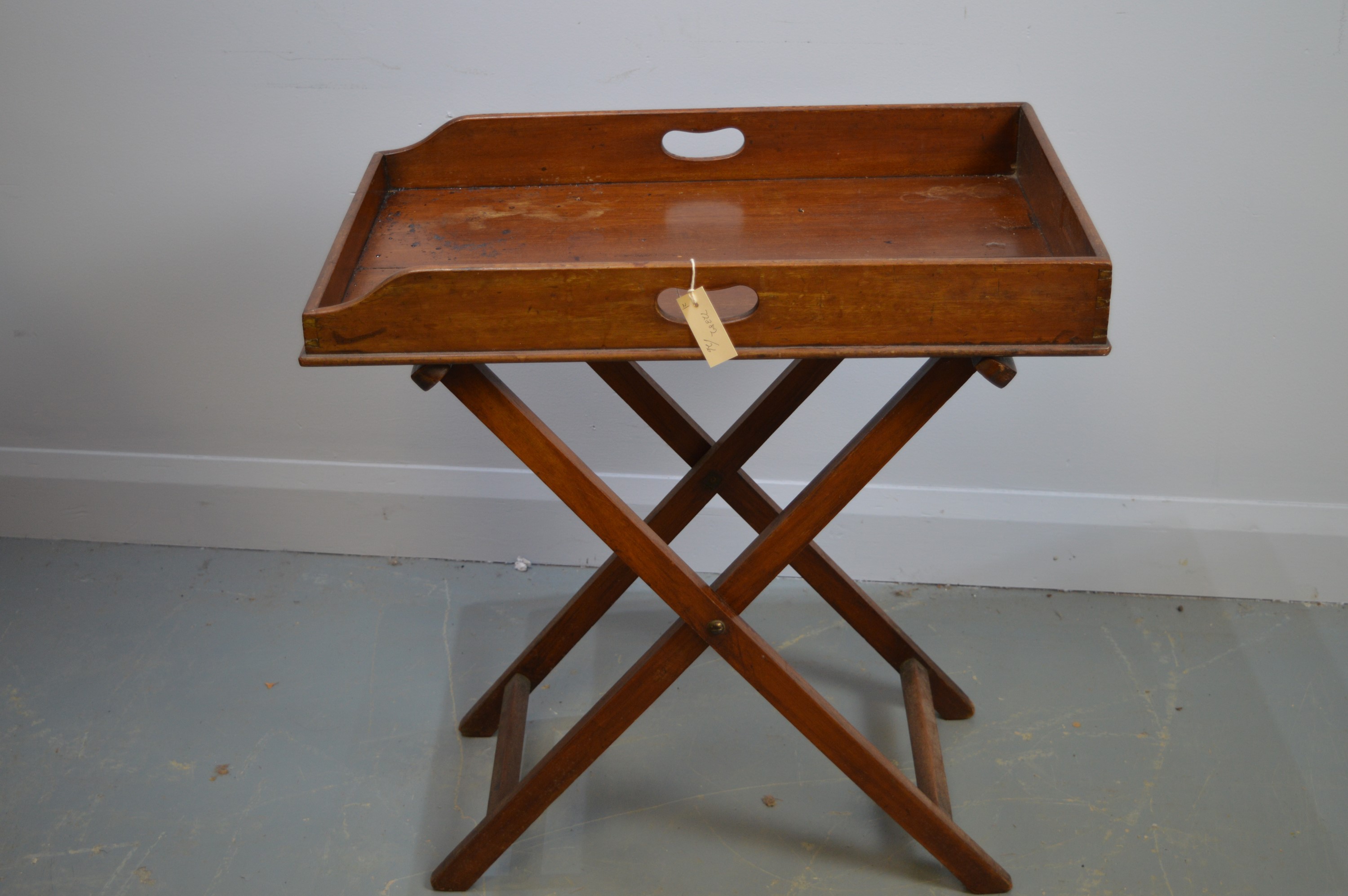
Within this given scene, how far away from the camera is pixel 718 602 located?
172cm

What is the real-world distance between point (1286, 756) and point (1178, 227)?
1.12 meters

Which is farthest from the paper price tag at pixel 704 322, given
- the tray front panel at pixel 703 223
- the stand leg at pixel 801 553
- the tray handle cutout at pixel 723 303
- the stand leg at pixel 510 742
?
the stand leg at pixel 510 742

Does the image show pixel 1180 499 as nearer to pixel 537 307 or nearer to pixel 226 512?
pixel 537 307

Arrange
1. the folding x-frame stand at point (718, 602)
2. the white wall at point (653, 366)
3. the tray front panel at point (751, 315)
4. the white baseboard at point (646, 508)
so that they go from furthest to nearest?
the white baseboard at point (646, 508) < the white wall at point (653, 366) < the folding x-frame stand at point (718, 602) < the tray front panel at point (751, 315)

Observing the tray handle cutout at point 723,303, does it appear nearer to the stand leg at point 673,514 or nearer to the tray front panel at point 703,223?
the tray front panel at point 703,223

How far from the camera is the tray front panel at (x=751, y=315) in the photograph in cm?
139

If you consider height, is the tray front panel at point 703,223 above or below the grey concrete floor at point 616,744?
above

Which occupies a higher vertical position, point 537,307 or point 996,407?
point 537,307

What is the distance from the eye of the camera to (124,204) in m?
2.54

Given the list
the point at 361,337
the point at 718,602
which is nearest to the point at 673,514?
the point at 718,602

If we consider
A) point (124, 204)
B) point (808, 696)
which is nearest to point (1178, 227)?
point (808, 696)

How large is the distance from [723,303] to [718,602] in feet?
1.70

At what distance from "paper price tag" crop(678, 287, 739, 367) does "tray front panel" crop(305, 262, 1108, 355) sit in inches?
0.7

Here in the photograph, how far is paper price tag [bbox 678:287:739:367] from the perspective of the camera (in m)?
1.40
